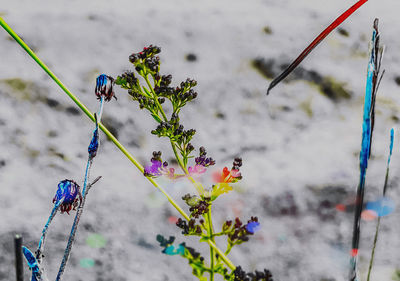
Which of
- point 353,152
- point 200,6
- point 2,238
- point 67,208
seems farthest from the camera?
point 200,6

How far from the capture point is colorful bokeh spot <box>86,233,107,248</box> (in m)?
0.55

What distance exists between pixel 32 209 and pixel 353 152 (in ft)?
1.38

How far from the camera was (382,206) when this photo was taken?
0.59 meters

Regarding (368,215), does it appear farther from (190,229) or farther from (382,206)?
(190,229)

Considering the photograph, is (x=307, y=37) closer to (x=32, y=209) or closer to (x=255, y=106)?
(x=255, y=106)

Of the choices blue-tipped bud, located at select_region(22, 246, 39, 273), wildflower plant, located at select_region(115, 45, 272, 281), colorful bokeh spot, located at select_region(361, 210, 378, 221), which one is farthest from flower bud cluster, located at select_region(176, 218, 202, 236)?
colorful bokeh spot, located at select_region(361, 210, 378, 221)

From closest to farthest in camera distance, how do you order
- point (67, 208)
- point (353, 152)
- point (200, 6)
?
point (67, 208) → point (353, 152) → point (200, 6)

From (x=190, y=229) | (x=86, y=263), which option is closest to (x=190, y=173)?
(x=190, y=229)

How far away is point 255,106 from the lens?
0.68 meters

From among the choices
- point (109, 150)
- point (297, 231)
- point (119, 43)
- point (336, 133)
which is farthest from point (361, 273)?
point (119, 43)

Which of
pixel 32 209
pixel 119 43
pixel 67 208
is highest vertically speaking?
pixel 119 43

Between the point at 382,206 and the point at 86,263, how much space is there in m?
0.36

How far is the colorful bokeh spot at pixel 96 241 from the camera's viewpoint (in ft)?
1.79

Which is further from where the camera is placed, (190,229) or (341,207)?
(341,207)
